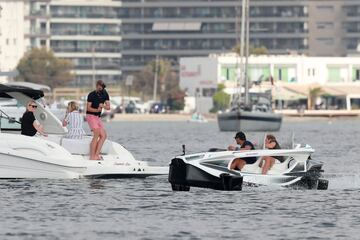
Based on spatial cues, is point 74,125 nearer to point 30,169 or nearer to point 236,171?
point 30,169

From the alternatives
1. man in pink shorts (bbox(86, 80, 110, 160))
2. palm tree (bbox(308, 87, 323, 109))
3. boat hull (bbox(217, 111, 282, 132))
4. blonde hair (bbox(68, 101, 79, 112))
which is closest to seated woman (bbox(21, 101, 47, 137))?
blonde hair (bbox(68, 101, 79, 112))

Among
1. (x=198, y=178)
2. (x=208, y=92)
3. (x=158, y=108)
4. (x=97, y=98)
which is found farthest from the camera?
(x=208, y=92)

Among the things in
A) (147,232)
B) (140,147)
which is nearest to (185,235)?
(147,232)

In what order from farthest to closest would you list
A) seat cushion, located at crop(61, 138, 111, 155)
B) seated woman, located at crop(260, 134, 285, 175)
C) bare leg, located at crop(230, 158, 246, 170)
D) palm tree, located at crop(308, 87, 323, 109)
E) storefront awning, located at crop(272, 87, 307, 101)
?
palm tree, located at crop(308, 87, 323, 109) → storefront awning, located at crop(272, 87, 307, 101) → seat cushion, located at crop(61, 138, 111, 155) → seated woman, located at crop(260, 134, 285, 175) → bare leg, located at crop(230, 158, 246, 170)

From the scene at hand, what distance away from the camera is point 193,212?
120ft

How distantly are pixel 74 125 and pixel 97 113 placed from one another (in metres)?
0.93

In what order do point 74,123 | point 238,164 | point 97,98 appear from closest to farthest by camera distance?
point 238,164 < point 97,98 < point 74,123

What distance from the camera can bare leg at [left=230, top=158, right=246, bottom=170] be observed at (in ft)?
132

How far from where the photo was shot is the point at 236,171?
4016 cm

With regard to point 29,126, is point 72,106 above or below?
above

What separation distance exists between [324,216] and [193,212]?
284cm

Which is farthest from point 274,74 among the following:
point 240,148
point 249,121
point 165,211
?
point 165,211

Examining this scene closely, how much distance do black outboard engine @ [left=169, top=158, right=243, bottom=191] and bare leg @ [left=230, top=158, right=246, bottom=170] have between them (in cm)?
34

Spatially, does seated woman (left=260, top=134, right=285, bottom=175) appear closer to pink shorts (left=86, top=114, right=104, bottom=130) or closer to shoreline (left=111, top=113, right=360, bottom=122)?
pink shorts (left=86, top=114, right=104, bottom=130)
